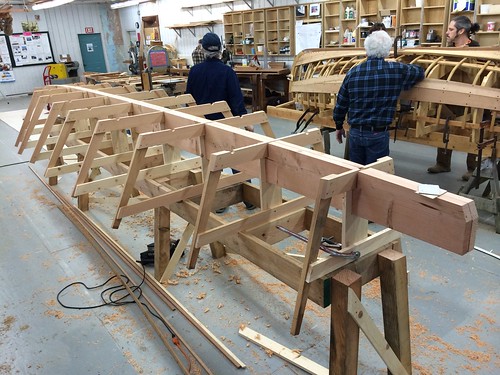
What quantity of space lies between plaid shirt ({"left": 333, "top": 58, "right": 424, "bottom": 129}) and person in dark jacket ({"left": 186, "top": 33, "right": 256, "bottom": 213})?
1.28m

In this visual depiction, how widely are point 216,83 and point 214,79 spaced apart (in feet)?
0.16

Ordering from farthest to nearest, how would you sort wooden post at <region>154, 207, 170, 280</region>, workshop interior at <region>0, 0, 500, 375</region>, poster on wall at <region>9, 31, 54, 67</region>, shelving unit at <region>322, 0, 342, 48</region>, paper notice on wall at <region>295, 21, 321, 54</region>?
poster on wall at <region>9, 31, 54, 67</region> → paper notice on wall at <region>295, 21, 321, 54</region> → shelving unit at <region>322, 0, 342, 48</region> → wooden post at <region>154, 207, 170, 280</region> → workshop interior at <region>0, 0, 500, 375</region>

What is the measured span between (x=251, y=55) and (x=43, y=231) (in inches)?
370

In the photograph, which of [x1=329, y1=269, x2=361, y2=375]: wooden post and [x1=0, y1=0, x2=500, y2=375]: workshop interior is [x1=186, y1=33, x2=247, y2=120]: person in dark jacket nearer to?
[x1=0, y1=0, x2=500, y2=375]: workshop interior

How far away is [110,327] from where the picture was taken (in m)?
3.04

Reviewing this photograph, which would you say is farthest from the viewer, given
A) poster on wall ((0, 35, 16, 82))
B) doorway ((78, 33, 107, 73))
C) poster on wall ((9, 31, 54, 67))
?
doorway ((78, 33, 107, 73))

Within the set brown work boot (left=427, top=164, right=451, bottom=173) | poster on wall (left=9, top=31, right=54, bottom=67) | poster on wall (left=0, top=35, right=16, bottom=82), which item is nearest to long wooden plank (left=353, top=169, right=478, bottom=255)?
brown work boot (left=427, top=164, right=451, bottom=173)

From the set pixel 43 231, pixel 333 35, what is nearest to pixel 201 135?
pixel 43 231

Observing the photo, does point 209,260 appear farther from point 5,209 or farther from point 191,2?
point 191,2

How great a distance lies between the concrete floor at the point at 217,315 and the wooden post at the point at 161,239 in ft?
0.69

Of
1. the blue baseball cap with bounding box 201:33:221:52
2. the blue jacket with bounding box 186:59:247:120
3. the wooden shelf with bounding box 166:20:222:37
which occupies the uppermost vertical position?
Result: the wooden shelf with bounding box 166:20:222:37

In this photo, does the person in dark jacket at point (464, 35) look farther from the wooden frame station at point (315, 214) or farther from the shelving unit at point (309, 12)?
the shelving unit at point (309, 12)

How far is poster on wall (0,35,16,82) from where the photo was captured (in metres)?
16.2

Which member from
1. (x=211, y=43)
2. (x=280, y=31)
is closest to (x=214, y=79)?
(x=211, y=43)
